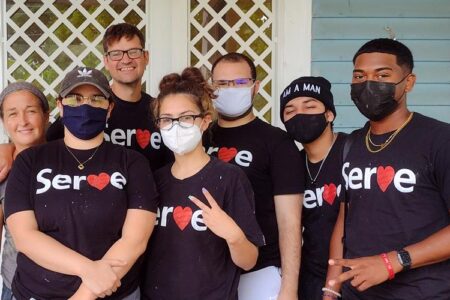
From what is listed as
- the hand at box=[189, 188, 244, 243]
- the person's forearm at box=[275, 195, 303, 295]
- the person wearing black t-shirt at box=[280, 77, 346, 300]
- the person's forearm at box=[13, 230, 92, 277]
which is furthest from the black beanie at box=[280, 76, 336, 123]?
the person's forearm at box=[13, 230, 92, 277]

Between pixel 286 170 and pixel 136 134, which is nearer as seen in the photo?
pixel 286 170

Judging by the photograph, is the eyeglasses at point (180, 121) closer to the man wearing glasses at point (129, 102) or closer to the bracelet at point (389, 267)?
the man wearing glasses at point (129, 102)

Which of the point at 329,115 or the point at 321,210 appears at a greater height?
the point at 329,115

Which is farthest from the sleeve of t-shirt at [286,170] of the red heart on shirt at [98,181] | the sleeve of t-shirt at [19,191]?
the sleeve of t-shirt at [19,191]

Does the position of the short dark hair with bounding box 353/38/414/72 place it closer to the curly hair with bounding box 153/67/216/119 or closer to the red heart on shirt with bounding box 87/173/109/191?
the curly hair with bounding box 153/67/216/119

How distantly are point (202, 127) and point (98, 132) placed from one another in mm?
448

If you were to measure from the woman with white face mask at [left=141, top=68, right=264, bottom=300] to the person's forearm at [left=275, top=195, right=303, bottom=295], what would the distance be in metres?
0.31

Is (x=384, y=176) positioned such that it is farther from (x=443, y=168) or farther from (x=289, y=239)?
(x=289, y=239)

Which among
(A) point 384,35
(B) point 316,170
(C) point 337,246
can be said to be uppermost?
(A) point 384,35

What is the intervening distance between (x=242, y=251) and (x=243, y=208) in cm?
18

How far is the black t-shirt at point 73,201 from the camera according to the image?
7.14ft

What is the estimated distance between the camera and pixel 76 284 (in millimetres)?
2182

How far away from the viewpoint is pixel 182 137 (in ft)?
7.73

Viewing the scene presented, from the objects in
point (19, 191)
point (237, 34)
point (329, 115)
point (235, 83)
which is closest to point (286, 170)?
point (329, 115)
